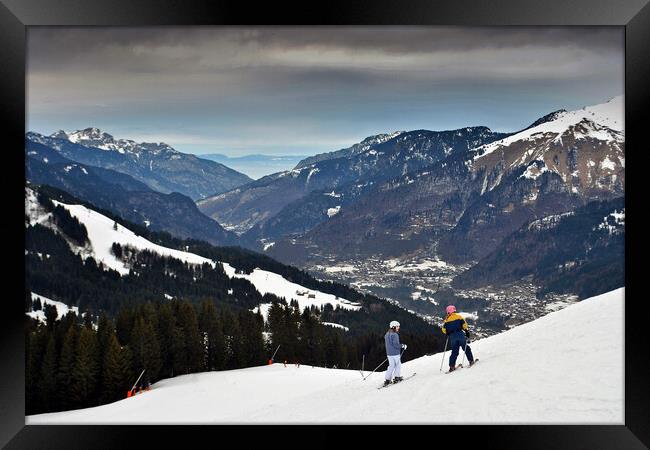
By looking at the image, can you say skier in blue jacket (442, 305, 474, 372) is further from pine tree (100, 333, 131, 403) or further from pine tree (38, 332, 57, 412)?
pine tree (38, 332, 57, 412)

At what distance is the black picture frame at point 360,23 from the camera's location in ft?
32.2

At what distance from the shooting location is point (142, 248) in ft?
473

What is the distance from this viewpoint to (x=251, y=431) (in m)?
10.3

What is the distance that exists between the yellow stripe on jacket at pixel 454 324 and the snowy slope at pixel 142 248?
117 m

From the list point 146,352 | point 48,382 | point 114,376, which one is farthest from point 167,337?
point 48,382

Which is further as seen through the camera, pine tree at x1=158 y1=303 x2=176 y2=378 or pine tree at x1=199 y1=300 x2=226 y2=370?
pine tree at x1=199 y1=300 x2=226 y2=370

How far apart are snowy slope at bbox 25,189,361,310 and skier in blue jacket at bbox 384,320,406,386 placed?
115501 mm

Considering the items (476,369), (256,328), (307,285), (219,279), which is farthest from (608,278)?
(476,369)

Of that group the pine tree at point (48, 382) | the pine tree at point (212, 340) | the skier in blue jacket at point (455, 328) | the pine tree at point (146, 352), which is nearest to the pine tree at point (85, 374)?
the pine tree at point (48, 382)

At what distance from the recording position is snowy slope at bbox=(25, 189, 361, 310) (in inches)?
5256

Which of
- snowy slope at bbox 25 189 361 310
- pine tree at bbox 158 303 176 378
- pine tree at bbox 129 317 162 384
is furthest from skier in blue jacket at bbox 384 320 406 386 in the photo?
snowy slope at bbox 25 189 361 310
